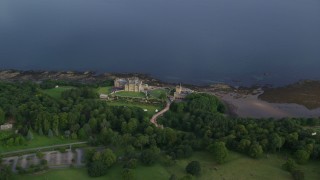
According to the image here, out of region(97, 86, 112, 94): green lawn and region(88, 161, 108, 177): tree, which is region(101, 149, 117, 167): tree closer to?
region(88, 161, 108, 177): tree

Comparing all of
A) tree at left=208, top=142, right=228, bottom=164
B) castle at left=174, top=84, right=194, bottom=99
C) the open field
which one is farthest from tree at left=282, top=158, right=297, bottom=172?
castle at left=174, top=84, right=194, bottom=99

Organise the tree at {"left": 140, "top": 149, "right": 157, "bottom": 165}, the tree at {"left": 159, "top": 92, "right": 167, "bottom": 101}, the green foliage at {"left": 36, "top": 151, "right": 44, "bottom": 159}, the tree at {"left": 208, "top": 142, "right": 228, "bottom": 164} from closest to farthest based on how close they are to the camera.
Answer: the tree at {"left": 140, "top": 149, "right": 157, "bottom": 165} → the tree at {"left": 208, "top": 142, "right": 228, "bottom": 164} → the green foliage at {"left": 36, "top": 151, "right": 44, "bottom": 159} → the tree at {"left": 159, "top": 92, "right": 167, "bottom": 101}

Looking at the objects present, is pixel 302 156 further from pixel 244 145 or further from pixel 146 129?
pixel 146 129

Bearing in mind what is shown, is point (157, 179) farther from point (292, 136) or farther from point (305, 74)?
point (305, 74)

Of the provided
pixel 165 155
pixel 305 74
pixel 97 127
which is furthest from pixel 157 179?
pixel 305 74

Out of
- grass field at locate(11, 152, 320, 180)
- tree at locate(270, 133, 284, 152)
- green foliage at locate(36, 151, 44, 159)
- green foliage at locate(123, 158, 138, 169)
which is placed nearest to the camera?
grass field at locate(11, 152, 320, 180)
